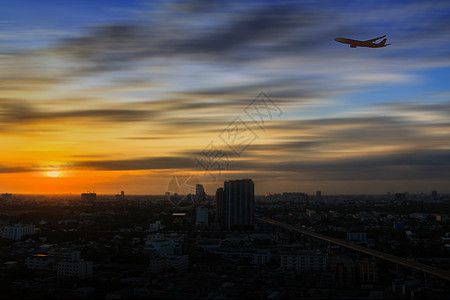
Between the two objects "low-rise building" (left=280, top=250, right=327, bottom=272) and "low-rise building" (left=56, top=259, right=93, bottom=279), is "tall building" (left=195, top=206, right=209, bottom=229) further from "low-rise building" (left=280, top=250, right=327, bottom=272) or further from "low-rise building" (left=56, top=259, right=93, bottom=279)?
"low-rise building" (left=56, top=259, right=93, bottom=279)

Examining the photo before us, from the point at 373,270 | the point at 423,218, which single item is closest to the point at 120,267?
the point at 373,270

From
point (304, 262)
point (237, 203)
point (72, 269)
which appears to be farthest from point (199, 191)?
point (72, 269)

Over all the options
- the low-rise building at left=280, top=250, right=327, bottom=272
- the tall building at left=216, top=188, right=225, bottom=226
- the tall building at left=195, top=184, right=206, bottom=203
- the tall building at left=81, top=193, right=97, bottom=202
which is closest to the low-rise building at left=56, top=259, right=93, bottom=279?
the low-rise building at left=280, top=250, right=327, bottom=272

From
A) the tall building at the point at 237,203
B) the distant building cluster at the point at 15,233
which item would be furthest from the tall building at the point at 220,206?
the distant building cluster at the point at 15,233

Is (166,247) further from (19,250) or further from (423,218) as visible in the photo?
(423,218)

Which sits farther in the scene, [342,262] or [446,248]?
[446,248]

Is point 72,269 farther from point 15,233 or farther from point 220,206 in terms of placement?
point 220,206

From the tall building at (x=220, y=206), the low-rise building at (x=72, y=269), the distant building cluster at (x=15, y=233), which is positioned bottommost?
the low-rise building at (x=72, y=269)

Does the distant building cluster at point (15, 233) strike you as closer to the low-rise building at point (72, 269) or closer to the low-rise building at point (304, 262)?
the low-rise building at point (72, 269)
